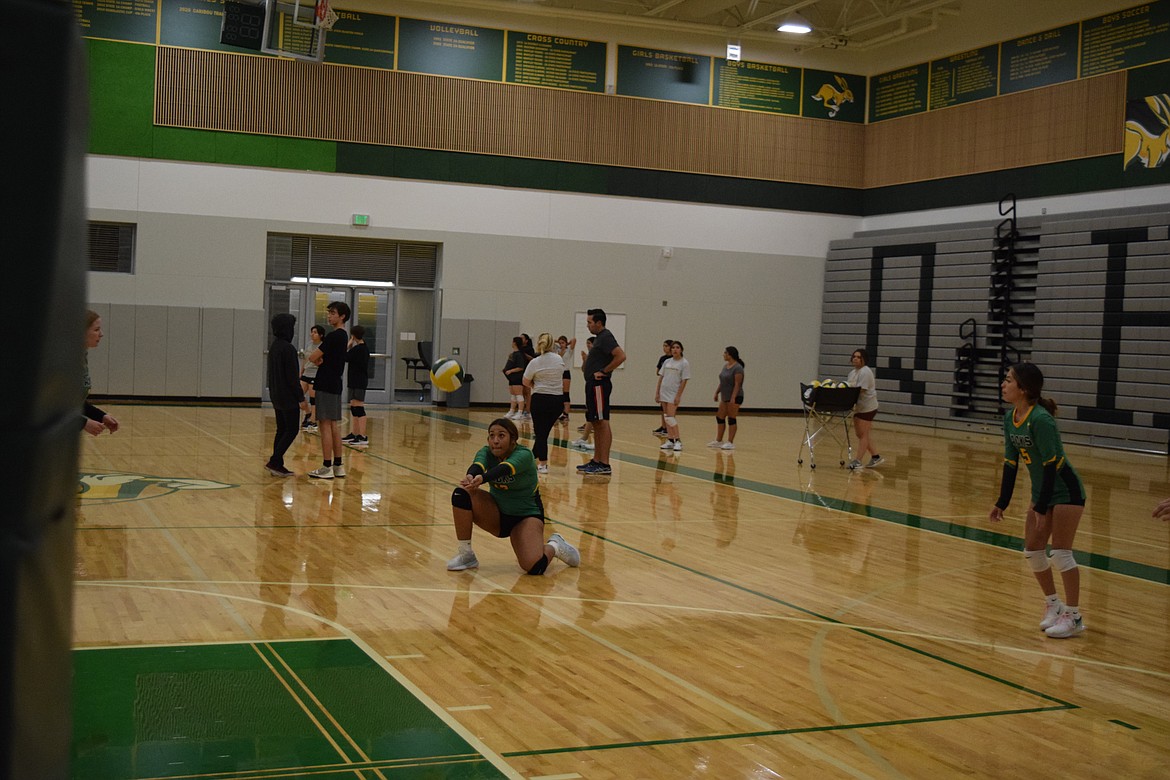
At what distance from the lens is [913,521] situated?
34.3 ft

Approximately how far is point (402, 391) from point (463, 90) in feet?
21.7

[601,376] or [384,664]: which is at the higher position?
[601,376]

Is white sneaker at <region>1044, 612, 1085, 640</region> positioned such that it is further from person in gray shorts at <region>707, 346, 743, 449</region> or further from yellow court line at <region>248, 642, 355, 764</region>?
person in gray shorts at <region>707, 346, 743, 449</region>

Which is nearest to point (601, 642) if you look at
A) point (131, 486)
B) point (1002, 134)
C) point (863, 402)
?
point (131, 486)

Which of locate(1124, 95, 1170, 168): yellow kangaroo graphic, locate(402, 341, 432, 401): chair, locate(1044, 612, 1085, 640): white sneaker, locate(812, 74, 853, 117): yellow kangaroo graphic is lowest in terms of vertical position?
locate(1044, 612, 1085, 640): white sneaker

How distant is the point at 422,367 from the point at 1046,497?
18.7 meters

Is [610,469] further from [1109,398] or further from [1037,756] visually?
[1109,398]

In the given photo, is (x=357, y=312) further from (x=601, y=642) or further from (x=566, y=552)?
(x=601, y=642)

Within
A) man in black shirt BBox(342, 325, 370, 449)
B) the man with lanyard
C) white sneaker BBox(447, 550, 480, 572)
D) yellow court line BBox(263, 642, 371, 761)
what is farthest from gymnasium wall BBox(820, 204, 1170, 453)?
yellow court line BBox(263, 642, 371, 761)

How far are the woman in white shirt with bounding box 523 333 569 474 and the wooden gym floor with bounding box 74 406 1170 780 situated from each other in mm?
1154

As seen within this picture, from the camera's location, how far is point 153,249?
70.4 feet

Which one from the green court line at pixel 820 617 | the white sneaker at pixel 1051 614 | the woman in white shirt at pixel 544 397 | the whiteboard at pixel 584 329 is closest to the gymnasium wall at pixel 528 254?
the whiteboard at pixel 584 329

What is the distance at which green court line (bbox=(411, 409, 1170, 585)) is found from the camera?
28.0 feet

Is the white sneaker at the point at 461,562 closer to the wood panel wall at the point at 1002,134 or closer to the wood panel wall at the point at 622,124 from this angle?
the wood panel wall at the point at 622,124
